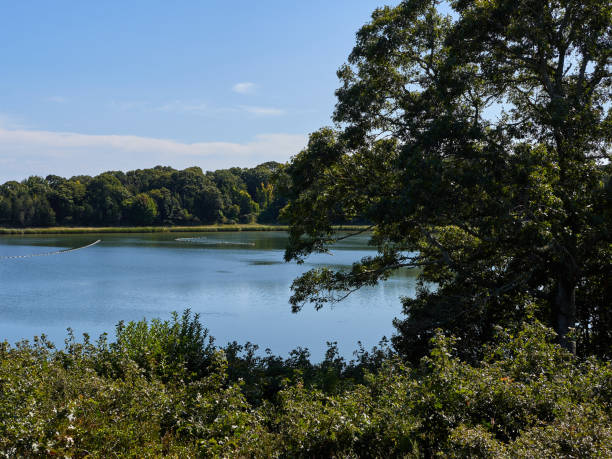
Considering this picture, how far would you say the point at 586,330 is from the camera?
10477mm

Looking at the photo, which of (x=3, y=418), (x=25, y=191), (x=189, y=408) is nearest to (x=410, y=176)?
(x=189, y=408)

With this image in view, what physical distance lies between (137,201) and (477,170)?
95.6m

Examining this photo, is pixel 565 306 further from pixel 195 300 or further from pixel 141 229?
pixel 141 229

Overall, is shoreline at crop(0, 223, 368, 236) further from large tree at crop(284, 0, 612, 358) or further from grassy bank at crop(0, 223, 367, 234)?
large tree at crop(284, 0, 612, 358)

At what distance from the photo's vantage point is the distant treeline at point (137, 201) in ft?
296

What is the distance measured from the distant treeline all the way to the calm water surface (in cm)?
5176

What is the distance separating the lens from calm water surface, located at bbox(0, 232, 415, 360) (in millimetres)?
17844

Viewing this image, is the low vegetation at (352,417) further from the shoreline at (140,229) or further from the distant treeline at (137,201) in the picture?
the distant treeline at (137,201)

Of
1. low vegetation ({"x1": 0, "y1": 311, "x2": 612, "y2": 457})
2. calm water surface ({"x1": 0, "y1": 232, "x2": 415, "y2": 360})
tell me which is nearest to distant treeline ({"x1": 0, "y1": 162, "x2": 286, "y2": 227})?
calm water surface ({"x1": 0, "y1": 232, "x2": 415, "y2": 360})

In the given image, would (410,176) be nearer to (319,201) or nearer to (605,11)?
(319,201)

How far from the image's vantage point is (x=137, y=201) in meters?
98.2

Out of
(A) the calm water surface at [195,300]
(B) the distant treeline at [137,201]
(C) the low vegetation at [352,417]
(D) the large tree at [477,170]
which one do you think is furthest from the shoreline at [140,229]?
(C) the low vegetation at [352,417]

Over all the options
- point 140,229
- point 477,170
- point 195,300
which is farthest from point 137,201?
point 477,170

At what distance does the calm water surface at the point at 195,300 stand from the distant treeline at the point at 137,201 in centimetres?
5176
